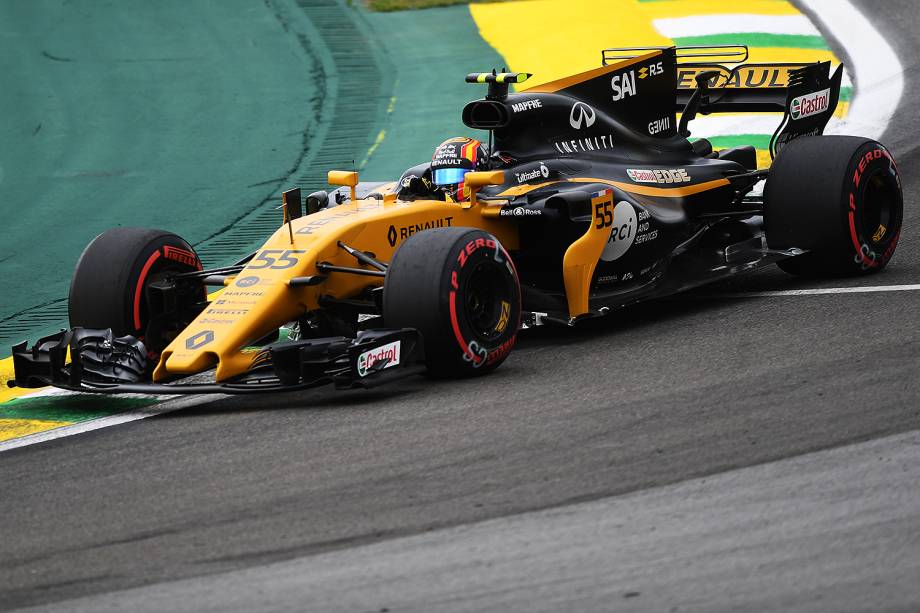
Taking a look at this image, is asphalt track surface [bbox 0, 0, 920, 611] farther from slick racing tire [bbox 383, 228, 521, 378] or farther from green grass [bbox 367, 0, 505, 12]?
green grass [bbox 367, 0, 505, 12]

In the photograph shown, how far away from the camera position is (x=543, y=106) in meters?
10.4

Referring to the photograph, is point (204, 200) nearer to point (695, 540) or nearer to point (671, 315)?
point (671, 315)

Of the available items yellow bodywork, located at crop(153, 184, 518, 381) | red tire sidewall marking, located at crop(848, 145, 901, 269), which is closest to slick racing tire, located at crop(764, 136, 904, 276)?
red tire sidewall marking, located at crop(848, 145, 901, 269)

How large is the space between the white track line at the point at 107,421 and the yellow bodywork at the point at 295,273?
0.95 ft

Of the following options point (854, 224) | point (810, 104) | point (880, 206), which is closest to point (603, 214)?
point (854, 224)

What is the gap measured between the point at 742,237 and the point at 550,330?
6.52 ft

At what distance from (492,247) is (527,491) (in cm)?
246

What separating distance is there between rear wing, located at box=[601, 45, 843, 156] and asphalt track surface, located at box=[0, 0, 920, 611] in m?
2.76

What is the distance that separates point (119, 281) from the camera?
30.6ft

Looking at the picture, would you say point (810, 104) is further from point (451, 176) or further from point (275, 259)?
point (275, 259)

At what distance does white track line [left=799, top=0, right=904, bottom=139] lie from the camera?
15.8 m

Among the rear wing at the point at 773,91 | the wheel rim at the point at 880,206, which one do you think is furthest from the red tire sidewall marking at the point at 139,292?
the wheel rim at the point at 880,206

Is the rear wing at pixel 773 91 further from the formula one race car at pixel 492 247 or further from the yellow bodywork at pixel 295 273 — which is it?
the yellow bodywork at pixel 295 273

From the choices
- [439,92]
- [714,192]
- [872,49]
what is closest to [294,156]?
[439,92]
